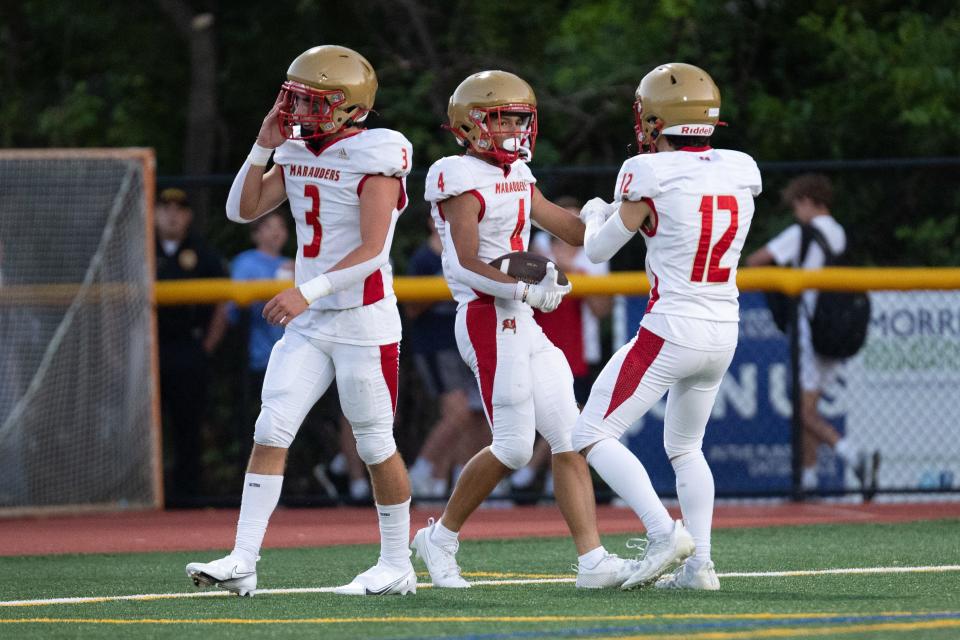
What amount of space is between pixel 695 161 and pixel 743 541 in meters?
2.97

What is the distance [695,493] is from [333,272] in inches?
64.1

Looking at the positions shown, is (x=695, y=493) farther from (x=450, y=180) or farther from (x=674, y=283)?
(x=450, y=180)

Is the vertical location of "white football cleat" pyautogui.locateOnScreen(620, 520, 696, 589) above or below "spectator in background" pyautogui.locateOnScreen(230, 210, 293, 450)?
below

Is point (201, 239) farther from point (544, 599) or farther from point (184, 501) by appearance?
point (544, 599)

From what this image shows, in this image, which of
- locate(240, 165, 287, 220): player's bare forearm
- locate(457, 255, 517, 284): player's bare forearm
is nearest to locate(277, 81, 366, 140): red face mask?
locate(240, 165, 287, 220): player's bare forearm

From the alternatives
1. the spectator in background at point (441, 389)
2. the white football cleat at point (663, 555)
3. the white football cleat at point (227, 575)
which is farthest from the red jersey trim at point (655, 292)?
the spectator in background at point (441, 389)

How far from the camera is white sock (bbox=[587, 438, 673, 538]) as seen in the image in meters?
6.71

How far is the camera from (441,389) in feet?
37.8

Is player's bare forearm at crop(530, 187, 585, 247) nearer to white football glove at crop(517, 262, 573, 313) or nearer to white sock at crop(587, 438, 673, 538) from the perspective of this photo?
white football glove at crop(517, 262, 573, 313)

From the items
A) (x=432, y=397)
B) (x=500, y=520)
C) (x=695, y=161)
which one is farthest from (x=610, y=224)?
(x=432, y=397)

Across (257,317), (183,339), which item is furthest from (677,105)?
(183,339)

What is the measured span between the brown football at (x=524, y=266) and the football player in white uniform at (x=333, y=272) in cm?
46

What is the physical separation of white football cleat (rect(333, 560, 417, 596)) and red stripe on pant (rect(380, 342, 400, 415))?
0.63m

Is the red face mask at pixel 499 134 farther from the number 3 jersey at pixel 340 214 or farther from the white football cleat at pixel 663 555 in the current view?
the white football cleat at pixel 663 555
